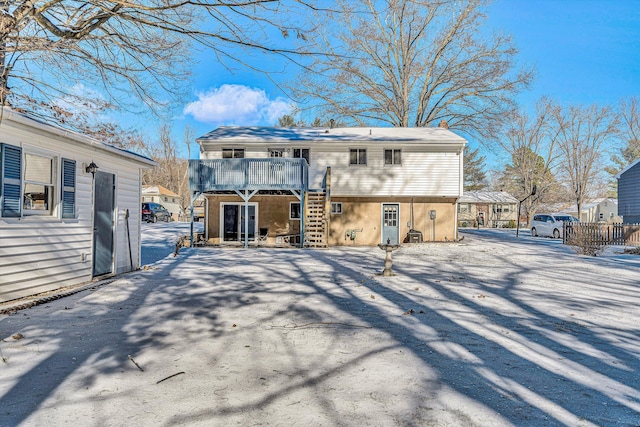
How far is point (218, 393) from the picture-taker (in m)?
3.07

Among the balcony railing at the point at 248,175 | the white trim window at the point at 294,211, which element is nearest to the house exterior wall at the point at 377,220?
the white trim window at the point at 294,211

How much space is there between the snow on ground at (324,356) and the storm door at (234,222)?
1125 cm

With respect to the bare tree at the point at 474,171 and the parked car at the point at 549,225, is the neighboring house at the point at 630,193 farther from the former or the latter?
the bare tree at the point at 474,171

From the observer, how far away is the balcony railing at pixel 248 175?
1697 centimetres

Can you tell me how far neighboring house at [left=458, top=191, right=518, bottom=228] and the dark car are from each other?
3177 centimetres

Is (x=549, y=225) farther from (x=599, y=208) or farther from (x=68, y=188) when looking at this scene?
(x=599, y=208)

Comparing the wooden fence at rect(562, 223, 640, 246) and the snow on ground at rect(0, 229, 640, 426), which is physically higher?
the wooden fence at rect(562, 223, 640, 246)

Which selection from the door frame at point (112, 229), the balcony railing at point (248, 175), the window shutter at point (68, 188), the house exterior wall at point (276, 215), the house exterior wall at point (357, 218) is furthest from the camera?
the house exterior wall at point (276, 215)

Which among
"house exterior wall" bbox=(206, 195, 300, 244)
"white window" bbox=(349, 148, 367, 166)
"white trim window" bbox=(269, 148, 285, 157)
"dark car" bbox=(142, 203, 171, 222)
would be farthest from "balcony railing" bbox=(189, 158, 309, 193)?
"dark car" bbox=(142, 203, 171, 222)

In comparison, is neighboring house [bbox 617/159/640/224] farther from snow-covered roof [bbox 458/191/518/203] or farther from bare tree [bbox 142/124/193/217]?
bare tree [bbox 142/124/193/217]

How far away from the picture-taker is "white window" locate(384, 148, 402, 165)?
19078 millimetres

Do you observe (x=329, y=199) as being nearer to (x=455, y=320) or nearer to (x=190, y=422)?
(x=455, y=320)

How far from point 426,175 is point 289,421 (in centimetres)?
1764

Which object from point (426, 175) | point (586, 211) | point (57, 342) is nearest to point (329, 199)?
point (426, 175)
